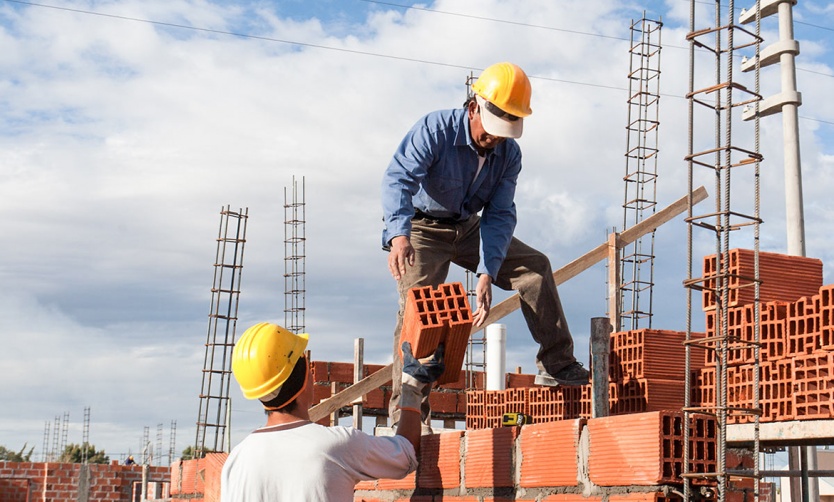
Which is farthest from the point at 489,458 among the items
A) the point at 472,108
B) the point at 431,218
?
the point at 472,108

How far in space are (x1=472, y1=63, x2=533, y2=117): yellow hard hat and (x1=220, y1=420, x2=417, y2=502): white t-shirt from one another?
1.90 metres

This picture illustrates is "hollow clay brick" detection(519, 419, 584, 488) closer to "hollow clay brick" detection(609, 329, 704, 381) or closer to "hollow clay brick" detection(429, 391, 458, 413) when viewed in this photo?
"hollow clay brick" detection(609, 329, 704, 381)

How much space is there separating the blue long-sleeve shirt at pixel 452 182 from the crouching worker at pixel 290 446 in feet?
4.24

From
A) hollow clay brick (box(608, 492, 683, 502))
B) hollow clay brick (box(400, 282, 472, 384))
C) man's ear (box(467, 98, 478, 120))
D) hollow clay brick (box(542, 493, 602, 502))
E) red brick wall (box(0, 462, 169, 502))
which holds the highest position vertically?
man's ear (box(467, 98, 478, 120))

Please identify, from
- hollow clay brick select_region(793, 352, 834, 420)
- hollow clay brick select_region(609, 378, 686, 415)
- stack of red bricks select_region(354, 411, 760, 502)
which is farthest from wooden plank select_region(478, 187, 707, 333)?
stack of red bricks select_region(354, 411, 760, 502)

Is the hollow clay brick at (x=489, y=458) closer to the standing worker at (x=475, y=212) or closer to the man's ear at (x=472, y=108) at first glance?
the standing worker at (x=475, y=212)

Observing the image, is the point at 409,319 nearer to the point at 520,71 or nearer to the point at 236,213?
the point at 520,71

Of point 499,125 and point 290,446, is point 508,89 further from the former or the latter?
point 290,446

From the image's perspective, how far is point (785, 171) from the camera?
35.9 ft

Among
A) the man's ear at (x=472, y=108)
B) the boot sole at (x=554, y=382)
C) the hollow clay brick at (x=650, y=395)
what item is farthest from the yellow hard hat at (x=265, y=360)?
the hollow clay brick at (x=650, y=395)

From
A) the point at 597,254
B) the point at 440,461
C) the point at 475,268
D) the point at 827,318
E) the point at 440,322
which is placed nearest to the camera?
the point at 440,322

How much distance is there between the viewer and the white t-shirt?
287 cm

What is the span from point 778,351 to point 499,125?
2.47 m

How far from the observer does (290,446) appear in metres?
2.89
